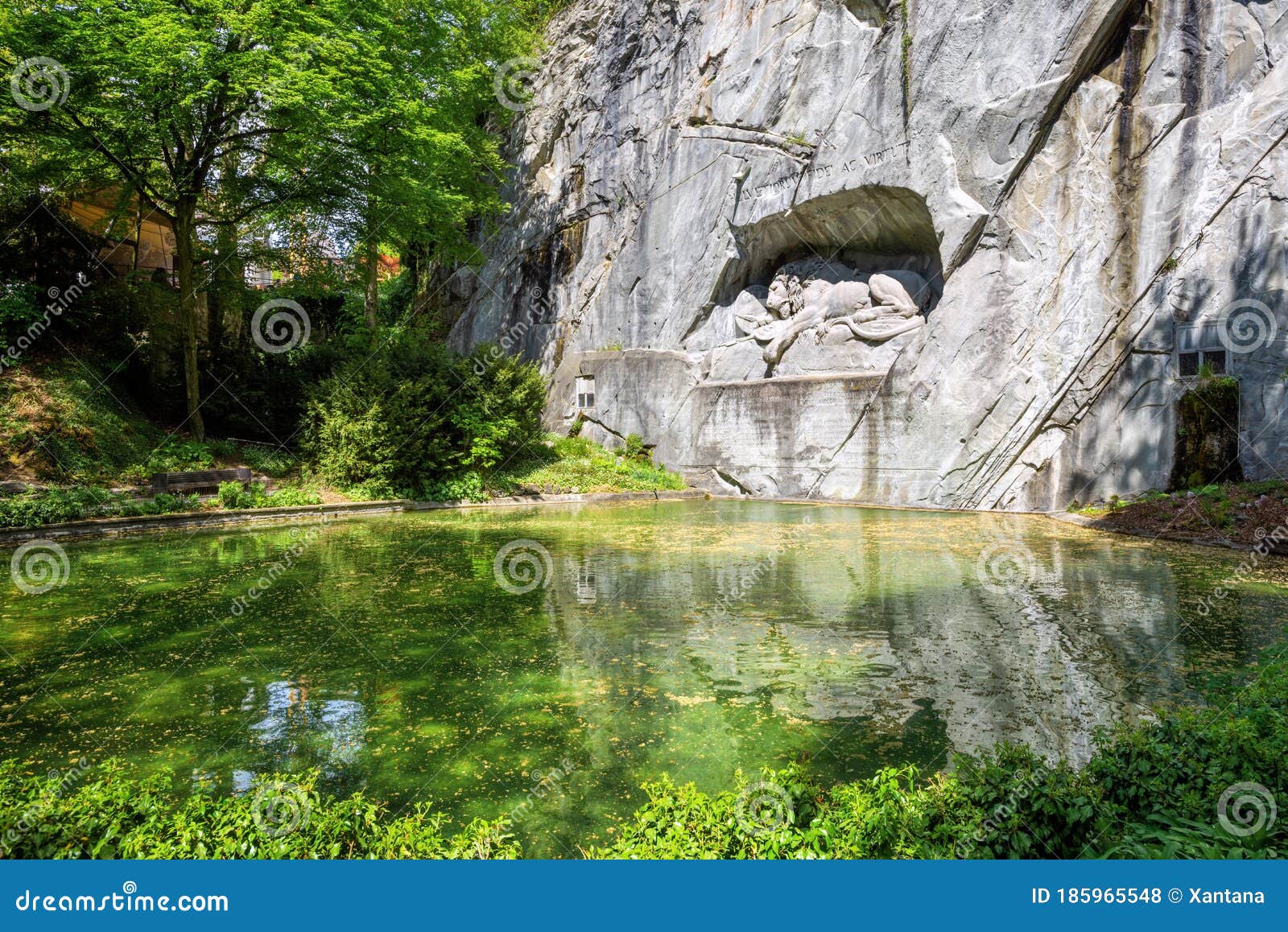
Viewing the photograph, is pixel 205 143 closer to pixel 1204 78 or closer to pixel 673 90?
pixel 673 90

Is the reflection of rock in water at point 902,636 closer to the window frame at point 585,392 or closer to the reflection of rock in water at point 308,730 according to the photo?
the reflection of rock in water at point 308,730

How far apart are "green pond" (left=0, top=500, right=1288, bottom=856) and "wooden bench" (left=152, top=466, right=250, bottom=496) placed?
4205 millimetres

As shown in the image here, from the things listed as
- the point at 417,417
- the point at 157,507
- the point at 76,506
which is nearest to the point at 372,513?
the point at 417,417

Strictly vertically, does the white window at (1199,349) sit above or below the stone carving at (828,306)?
below

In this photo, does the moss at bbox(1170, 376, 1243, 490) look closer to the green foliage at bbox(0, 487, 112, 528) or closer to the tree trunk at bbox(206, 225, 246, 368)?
the green foliage at bbox(0, 487, 112, 528)

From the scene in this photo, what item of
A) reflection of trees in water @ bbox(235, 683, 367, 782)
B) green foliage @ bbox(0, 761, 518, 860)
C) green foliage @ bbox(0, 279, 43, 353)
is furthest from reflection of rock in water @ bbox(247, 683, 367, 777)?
green foliage @ bbox(0, 279, 43, 353)

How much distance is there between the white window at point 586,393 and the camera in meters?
24.9

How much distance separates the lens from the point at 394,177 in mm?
18828

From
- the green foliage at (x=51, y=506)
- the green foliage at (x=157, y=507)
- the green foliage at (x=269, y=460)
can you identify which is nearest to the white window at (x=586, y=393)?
the green foliage at (x=269, y=460)

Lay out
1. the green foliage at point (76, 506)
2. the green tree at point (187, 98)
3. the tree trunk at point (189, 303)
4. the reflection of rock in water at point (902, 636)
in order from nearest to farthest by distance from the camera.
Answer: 1. the reflection of rock in water at point (902, 636)
2. the green foliage at point (76, 506)
3. the green tree at point (187, 98)
4. the tree trunk at point (189, 303)

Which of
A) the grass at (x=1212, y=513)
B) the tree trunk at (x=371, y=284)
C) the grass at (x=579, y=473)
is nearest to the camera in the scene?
the grass at (x=1212, y=513)

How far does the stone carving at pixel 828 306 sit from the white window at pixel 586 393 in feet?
16.6

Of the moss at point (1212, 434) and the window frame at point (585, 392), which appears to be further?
the window frame at point (585, 392)

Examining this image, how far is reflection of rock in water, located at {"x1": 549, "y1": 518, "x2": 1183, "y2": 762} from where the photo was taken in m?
5.03
